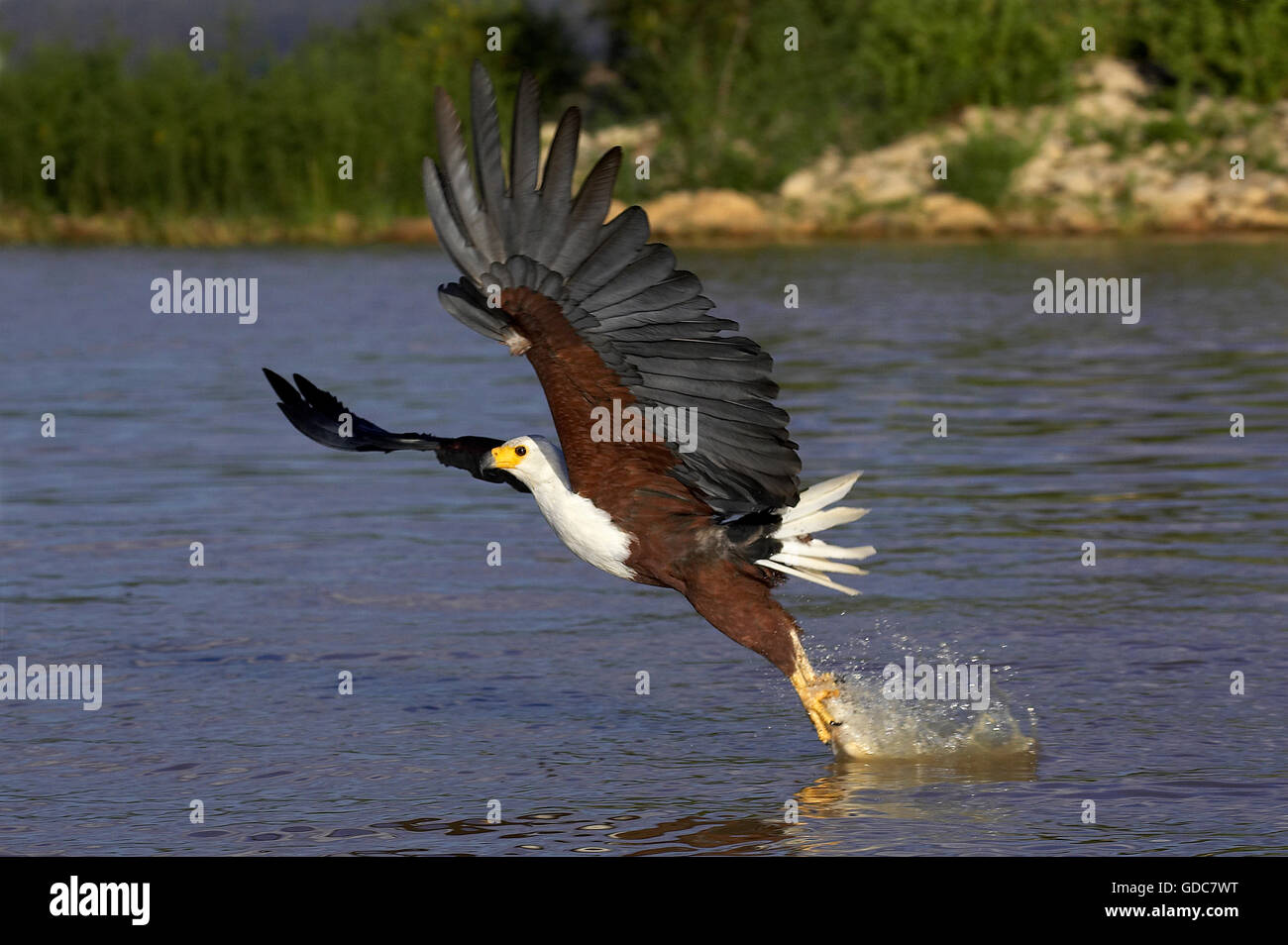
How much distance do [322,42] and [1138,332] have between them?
24.2 metres

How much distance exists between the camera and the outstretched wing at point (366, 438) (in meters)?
7.02

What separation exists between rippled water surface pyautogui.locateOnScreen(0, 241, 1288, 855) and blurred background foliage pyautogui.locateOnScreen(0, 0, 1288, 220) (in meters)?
20.5

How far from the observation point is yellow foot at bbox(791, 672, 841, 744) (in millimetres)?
6992

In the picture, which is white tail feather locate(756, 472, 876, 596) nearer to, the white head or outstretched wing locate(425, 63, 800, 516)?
outstretched wing locate(425, 63, 800, 516)

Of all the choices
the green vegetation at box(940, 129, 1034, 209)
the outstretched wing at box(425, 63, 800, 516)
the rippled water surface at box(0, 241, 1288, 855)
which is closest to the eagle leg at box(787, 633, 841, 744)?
the rippled water surface at box(0, 241, 1288, 855)

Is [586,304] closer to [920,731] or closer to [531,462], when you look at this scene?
[531,462]

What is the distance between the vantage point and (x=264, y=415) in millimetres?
16516

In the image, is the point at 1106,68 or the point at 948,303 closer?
the point at 948,303

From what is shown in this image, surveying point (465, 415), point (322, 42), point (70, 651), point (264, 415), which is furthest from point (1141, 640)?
point (322, 42)

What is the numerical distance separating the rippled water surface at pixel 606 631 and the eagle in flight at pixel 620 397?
73 cm

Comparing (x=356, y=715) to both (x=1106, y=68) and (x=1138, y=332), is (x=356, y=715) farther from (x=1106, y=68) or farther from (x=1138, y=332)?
(x=1106, y=68)
